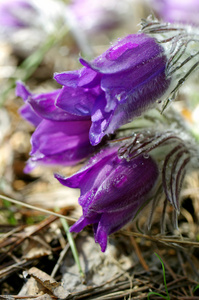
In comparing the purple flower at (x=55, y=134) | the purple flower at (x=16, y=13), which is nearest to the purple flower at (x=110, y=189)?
the purple flower at (x=55, y=134)

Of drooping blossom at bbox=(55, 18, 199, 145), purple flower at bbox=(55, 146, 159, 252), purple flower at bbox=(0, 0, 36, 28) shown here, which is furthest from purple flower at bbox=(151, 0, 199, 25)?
purple flower at bbox=(55, 146, 159, 252)

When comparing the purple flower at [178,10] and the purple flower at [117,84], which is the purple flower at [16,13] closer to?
the purple flower at [178,10]

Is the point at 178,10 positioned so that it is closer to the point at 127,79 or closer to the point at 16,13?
the point at 16,13

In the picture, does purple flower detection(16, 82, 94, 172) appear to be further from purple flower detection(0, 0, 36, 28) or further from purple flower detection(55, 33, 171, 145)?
purple flower detection(0, 0, 36, 28)

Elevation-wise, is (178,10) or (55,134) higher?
(178,10)

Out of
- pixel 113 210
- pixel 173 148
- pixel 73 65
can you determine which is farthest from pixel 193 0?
pixel 113 210

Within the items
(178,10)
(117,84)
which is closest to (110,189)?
(117,84)

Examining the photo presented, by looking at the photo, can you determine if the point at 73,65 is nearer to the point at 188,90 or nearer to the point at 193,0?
the point at 193,0
